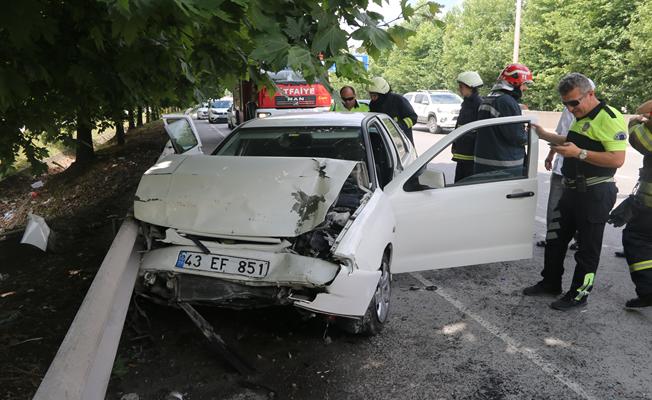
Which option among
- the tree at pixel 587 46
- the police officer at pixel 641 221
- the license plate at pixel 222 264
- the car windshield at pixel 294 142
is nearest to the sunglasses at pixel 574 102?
the police officer at pixel 641 221

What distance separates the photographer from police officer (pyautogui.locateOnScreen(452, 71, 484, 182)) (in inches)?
190

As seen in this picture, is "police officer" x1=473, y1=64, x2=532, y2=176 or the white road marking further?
"police officer" x1=473, y1=64, x2=532, y2=176

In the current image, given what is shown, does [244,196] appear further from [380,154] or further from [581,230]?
[581,230]

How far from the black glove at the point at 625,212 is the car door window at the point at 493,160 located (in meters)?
0.75

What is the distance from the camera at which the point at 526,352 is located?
324 cm

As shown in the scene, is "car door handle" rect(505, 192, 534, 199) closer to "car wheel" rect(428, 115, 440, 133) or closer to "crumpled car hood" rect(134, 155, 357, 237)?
"crumpled car hood" rect(134, 155, 357, 237)

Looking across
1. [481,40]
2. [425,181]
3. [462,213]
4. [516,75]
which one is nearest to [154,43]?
[425,181]

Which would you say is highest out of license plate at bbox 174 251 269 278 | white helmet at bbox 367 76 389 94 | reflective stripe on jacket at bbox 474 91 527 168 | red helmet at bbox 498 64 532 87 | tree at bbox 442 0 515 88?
tree at bbox 442 0 515 88

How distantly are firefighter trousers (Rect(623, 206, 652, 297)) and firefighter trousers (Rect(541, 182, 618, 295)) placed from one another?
0.82 ft

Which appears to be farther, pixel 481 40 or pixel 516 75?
pixel 481 40

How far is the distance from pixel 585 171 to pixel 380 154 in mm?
1761

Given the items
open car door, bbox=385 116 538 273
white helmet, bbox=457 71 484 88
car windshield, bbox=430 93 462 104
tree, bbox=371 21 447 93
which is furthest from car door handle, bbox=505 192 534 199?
tree, bbox=371 21 447 93

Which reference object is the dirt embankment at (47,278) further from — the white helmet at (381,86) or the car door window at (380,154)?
the white helmet at (381,86)

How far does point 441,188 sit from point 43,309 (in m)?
Result: 3.28
